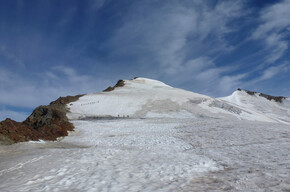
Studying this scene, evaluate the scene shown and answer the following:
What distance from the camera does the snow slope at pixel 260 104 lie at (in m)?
59.5

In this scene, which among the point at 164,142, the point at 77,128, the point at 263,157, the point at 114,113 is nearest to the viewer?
the point at 263,157

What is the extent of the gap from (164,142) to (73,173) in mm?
8703

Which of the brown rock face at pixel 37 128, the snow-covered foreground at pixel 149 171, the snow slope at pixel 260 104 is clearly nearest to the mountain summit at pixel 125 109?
the brown rock face at pixel 37 128

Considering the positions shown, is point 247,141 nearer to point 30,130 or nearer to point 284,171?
point 284,171

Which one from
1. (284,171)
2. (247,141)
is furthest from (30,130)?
(284,171)

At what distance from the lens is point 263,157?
9.54 metres

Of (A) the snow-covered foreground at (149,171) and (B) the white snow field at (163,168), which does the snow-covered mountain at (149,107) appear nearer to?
(B) the white snow field at (163,168)

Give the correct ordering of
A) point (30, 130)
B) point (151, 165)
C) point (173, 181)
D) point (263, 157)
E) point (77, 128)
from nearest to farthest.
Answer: point (173, 181), point (151, 165), point (263, 157), point (30, 130), point (77, 128)

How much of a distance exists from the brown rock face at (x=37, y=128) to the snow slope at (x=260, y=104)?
155 feet

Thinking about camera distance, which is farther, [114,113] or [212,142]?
[114,113]

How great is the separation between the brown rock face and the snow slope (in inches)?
1860

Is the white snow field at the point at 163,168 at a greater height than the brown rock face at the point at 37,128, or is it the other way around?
the brown rock face at the point at 37,128

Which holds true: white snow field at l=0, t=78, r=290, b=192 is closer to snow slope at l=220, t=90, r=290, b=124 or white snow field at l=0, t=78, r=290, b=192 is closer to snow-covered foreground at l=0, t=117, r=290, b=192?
snow-covered foreground at l=0, t=117, r=290, b=192

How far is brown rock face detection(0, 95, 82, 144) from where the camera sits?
52.7 ft
